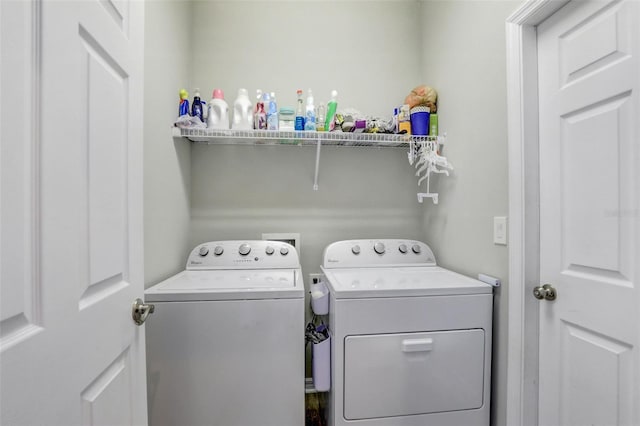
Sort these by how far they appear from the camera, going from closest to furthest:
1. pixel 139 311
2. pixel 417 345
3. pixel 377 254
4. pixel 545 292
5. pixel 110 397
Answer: pixel 110 397
pixel 139 311
pixel 545 292
pixel 417 345
pixel 377 254

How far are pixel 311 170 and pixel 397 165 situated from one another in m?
0.68

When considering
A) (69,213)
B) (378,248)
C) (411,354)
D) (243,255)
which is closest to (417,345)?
(411,354)

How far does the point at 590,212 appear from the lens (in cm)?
98

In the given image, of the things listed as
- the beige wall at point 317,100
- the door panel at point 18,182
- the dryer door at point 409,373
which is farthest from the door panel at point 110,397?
the dryer door at point 409,373

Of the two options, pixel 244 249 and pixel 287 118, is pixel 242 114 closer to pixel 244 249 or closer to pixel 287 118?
pixel 287 118

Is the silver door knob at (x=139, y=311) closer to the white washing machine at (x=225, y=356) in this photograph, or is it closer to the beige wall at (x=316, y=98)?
the white washing machine at (x=225, y=356)

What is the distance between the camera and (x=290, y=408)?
1232mm

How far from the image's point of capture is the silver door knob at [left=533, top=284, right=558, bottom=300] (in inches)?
43.8

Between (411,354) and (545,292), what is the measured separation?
64cm

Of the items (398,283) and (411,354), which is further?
(398,283)

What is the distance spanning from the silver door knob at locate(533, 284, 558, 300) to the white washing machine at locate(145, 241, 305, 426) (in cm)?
105

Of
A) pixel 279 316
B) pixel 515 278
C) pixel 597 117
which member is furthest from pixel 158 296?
pixel 597 117

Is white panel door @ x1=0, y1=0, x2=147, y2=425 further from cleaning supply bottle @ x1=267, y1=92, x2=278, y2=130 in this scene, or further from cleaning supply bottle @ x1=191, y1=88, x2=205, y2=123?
cleaning supply bottle @ x1=267, y1=92, x2=278, y2=130

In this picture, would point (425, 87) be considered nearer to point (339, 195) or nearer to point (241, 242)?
point (339, 195)
